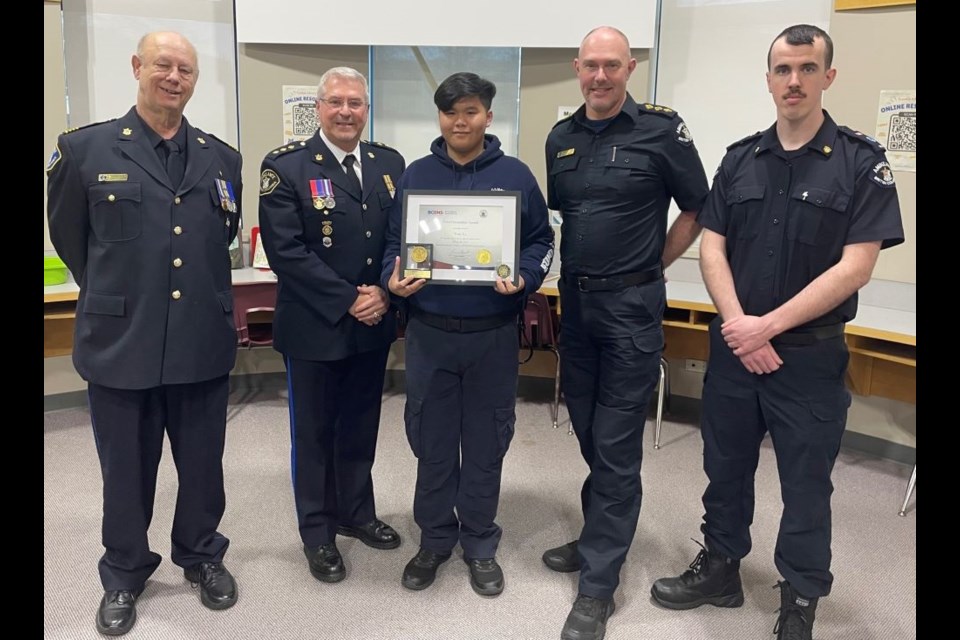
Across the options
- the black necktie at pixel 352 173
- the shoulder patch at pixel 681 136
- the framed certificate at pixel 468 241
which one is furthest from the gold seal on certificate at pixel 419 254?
the shoulder patch at pixel 681 136

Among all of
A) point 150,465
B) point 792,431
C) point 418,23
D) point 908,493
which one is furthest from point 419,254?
point 418,23

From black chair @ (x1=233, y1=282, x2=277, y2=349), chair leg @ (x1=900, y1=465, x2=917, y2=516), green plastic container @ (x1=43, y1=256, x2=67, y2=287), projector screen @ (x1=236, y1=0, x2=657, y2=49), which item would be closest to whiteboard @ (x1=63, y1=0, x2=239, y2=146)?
projector screen @ (x1=236, y1=0, x2=657, y2=49)

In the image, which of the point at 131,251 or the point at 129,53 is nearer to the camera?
the point at 131,251

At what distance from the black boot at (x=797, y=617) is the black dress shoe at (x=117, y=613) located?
6.93ft

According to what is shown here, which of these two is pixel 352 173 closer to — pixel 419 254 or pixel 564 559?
pixel 419 254

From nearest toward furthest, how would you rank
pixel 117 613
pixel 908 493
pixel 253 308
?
pixel 117 613 → pixel 908 493 → pixel 253 308

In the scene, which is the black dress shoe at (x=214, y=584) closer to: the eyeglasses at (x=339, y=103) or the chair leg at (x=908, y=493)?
the eyeglasses at (x=339, y=103)

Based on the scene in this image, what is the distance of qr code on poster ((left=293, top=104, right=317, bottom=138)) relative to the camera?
4770 millimetres

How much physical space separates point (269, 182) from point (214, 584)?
1.41 m

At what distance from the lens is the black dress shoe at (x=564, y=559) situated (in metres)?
2.76

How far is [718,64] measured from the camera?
4508 millimetres

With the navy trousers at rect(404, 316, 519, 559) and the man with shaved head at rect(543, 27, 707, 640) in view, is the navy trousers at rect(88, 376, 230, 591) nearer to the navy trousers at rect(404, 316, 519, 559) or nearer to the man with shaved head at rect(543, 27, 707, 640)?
the navy trousers at rect(404, 316, 519, 559)

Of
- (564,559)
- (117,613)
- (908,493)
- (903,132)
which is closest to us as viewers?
(117,613)

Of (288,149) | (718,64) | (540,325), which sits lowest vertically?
(540,325)
